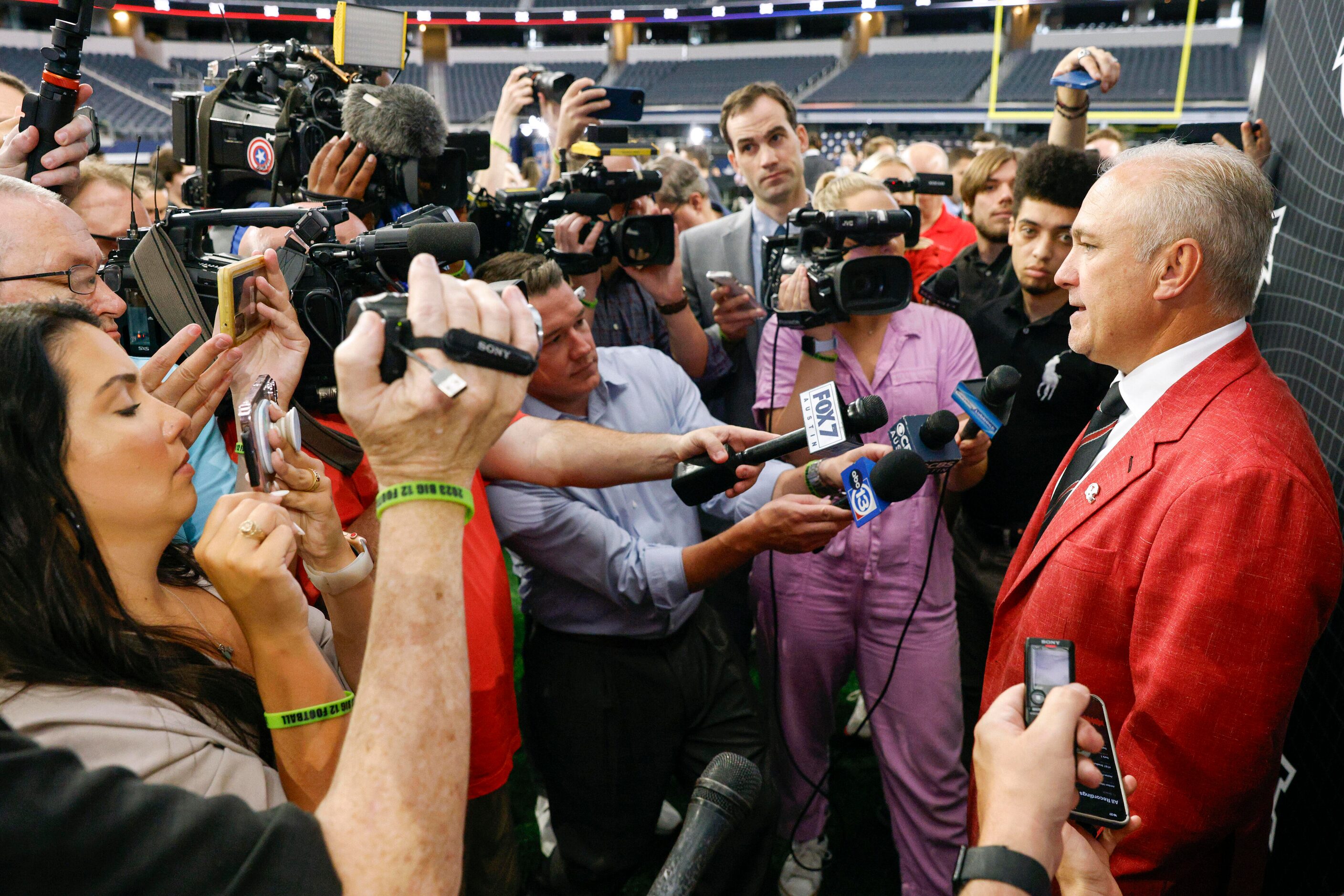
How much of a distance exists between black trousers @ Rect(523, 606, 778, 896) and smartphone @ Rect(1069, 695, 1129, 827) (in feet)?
3.45

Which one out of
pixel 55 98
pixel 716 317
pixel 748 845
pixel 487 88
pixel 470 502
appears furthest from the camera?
pixel 487 88

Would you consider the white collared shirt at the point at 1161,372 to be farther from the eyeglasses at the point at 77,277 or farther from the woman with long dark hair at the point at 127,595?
the eyeglasses at the point at 77,277

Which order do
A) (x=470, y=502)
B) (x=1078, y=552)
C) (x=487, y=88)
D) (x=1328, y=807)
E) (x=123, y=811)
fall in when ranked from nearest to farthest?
(x=123, y=811) → (x=470, y=502) → (x=1078, y=552) → (x=1328, y=807) → (x=487, y=88)

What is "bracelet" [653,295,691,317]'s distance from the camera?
2809 mm

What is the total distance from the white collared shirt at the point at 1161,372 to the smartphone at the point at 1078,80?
1.60m

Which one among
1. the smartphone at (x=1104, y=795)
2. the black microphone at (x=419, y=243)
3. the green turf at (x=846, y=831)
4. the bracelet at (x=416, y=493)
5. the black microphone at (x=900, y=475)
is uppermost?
the black microphone at (x=419, y=243)

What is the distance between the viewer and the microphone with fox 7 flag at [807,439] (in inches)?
69.0

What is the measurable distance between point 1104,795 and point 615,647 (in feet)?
3.98

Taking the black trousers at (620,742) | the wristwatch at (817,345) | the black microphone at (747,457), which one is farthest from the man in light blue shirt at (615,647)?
the wristwatch at (817,345)

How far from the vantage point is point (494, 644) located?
5.97 ft

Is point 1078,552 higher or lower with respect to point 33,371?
lower

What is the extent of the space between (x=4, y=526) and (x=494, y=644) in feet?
3.18

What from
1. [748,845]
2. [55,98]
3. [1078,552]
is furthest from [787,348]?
[55,98]

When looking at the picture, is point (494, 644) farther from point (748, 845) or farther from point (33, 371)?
point (33, 371)
